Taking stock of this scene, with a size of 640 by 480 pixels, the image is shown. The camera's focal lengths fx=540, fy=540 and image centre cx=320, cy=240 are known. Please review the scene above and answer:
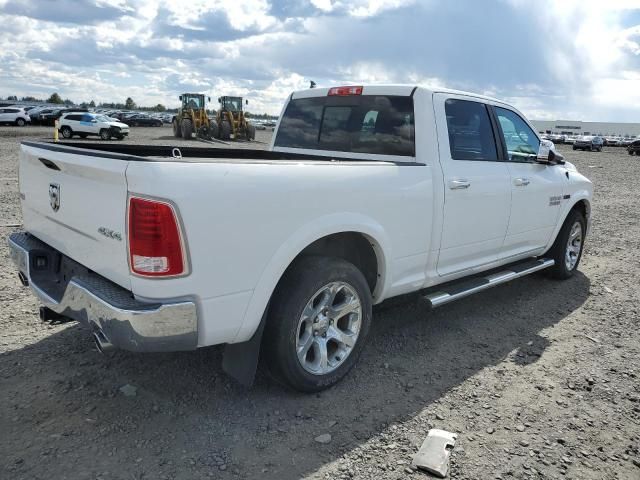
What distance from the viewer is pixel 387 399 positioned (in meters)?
3.41

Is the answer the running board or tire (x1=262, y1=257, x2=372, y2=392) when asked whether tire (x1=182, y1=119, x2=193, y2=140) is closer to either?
the running board

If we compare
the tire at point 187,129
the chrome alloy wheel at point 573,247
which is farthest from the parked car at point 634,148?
the chrome alloy wheel at point 573,247

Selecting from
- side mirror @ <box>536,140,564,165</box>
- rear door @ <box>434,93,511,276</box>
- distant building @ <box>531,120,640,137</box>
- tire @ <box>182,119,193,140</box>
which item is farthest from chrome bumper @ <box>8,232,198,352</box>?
distant building @ <box>531,120,640,137</box>

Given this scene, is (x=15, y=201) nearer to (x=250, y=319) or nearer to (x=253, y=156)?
(x=253, y=156)

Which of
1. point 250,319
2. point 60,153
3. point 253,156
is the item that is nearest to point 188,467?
point 250,319

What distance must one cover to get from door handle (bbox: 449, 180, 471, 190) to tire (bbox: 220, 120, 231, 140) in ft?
103

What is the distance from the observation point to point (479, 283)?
14.8 feet

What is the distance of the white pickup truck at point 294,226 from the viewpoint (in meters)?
2.58

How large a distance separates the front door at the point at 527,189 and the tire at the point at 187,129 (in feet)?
101

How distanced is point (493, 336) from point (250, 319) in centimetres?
245

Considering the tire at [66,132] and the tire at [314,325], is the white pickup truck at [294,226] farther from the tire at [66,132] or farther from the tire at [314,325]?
the tire at [66,132]

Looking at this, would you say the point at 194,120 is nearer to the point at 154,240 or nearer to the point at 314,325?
the point at 314,325

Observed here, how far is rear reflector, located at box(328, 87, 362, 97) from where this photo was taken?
4457 mm

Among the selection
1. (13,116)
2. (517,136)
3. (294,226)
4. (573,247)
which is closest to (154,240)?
(294,226)
